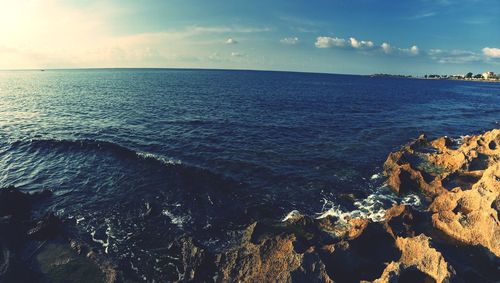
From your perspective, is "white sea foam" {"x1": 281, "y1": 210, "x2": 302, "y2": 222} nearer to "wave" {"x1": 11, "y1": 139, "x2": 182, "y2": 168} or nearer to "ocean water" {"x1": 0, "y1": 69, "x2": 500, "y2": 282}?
"ocean water" {"x1": 0, "y1": 69, "x2": 500, "y2": 282}

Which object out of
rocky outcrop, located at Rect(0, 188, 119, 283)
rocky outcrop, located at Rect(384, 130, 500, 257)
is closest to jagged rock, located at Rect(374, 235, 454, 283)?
rocky outcrop, located at Rect(384, 130, 500, 257)

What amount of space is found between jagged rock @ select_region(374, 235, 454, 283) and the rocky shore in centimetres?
5

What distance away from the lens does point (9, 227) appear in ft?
81.3

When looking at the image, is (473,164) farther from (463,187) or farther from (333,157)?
(333,157)

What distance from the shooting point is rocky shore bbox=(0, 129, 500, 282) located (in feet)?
56.0

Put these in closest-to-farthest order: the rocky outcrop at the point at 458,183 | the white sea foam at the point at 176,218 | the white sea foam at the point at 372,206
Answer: the rocky outcrop at the point at 458,183
the white sea foam at the point at 176,218
the white sea foam at the point at 372,206

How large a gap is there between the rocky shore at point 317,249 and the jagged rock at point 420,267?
5 cm

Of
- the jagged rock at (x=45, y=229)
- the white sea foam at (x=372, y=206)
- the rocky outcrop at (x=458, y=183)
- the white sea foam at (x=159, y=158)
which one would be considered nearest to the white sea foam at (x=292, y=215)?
the white sea foam at (x=372, y=206)

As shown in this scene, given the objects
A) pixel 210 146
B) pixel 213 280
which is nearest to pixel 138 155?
pixel 210 146

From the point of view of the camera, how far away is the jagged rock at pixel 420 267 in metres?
15.6

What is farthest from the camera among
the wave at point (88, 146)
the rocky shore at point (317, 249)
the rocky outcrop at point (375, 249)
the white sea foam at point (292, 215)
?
the wave at point (88, 146)

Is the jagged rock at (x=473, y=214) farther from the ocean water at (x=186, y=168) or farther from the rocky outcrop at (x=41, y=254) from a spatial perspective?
the rocky outcrop at (x=41, y=254)

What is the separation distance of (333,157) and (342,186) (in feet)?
30.1

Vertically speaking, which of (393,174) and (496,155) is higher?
(496,155)
